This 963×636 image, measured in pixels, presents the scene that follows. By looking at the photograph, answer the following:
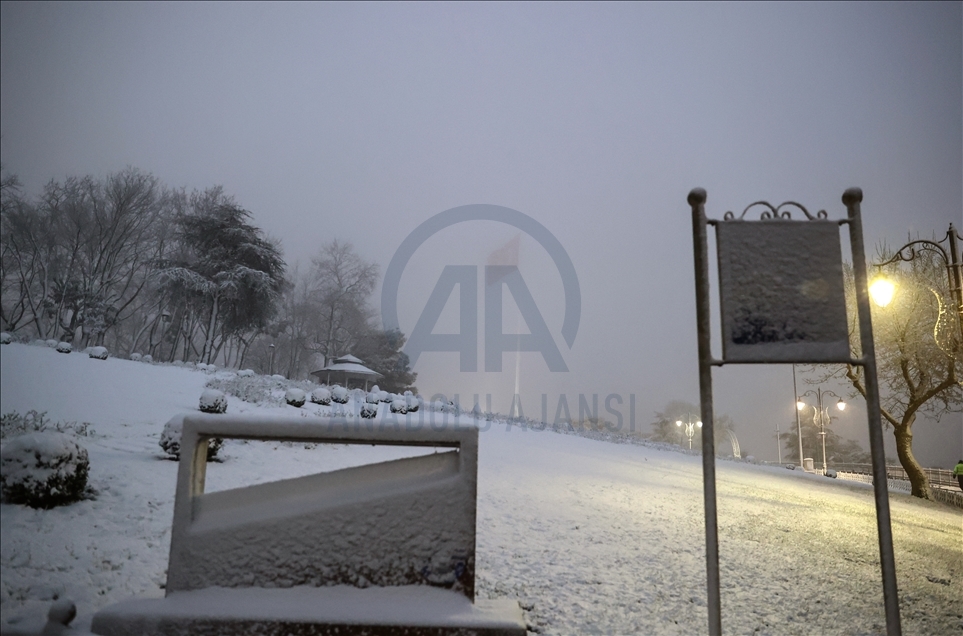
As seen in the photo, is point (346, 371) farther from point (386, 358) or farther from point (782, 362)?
point (782, 362)

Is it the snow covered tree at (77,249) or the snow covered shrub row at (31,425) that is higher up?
the snow covered tree at (77,249)

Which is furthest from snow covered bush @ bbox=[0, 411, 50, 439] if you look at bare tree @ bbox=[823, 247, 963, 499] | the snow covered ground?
bare tree @ bbox=[823, 247, 963, 499]

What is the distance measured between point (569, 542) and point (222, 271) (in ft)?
74.1

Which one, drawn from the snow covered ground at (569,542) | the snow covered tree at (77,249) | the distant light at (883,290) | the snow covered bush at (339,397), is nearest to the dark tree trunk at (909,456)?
the snow covered ground at (569,542)

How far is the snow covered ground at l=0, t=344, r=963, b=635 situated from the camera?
3592 millimetres

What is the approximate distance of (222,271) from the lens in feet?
76.1

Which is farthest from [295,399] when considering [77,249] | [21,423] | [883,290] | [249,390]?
[77,249]

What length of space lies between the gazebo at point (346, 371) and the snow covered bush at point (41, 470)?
20.0m

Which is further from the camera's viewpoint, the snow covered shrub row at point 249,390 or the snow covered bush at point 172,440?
the snow covered shrub row at point 249,390

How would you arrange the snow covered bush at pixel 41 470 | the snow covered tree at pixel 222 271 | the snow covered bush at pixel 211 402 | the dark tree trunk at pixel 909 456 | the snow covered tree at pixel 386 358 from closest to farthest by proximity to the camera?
the snow covered bush at pixel 41 470, the snow covered bush at pixel 211 402, the dark tree trunk at pixel 909 456, the snow covered tree at pixel 222 271, the snow covered tree at pixel 386 358

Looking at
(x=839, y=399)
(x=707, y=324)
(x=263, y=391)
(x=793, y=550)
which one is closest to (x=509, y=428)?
(x=263, y=391)

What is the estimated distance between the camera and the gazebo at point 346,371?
24359mm

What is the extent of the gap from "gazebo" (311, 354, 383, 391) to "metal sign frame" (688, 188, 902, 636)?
22.2 m

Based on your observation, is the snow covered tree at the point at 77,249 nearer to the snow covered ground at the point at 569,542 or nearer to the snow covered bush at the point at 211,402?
the snow covered ground at the point at 569,542
